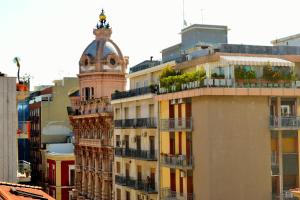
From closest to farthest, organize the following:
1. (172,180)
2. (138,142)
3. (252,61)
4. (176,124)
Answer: (252,61), (176,124), (172,180), (138,142)

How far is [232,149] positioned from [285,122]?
3.90m

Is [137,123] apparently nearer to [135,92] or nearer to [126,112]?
[135,92]

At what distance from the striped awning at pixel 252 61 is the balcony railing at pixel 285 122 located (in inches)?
129

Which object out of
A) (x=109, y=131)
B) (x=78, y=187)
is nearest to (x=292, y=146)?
(x=109, y=131)

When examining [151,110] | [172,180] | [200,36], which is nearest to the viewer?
[172,180]

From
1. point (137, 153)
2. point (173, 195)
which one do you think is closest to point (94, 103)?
point (137, 153)

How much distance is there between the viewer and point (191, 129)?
33.0 meters

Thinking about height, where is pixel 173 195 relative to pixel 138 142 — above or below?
below

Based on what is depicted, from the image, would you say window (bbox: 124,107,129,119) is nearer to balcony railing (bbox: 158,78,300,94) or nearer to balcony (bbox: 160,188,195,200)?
balcony (bbox: 160,188,195,200)

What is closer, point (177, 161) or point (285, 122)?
point (285, 122)

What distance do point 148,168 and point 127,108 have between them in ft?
24.8

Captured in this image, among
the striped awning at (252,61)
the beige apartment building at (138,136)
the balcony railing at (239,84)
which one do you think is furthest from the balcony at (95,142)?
the striped awning at (252,61)

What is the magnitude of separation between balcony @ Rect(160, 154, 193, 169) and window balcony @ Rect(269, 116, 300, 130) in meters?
5.49

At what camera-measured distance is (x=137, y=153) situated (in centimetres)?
4203
